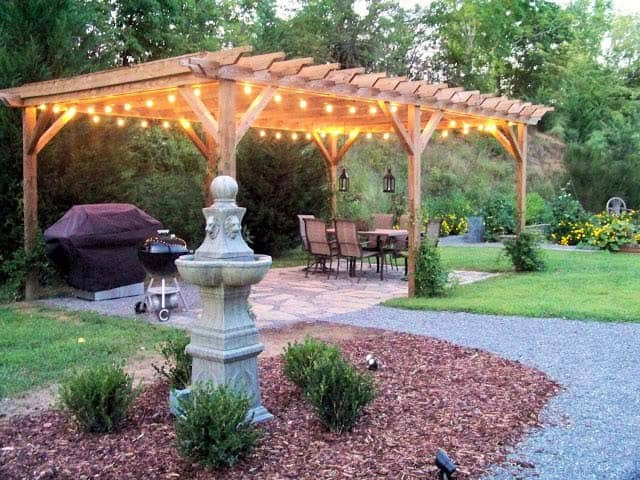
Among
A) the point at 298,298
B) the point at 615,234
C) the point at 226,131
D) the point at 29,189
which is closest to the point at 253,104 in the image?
the point at 226,131

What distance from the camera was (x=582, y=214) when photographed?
14758 mm

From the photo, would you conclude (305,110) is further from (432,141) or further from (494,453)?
(432,141)

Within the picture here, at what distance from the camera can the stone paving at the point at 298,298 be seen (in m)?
6.98

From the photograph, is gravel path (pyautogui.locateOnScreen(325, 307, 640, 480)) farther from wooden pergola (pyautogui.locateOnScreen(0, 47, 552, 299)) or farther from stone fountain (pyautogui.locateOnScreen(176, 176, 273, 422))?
wooden pergola (pyautogui.locateOnScreen(0, 47, 552, 299))

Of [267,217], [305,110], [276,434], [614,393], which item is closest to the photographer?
[276,434]

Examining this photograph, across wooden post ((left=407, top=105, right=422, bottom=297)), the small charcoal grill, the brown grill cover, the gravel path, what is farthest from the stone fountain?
wooden post ((left=407, top=105, right=422, bottom=297))

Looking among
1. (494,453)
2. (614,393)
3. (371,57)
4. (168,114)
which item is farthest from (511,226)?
(494,453)

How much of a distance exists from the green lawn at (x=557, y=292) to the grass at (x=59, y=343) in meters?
3.09

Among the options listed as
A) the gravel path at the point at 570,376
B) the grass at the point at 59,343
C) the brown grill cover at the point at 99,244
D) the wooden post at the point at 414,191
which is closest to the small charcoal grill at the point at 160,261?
the grass at the point at 59,343

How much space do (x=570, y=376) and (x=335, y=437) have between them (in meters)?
2.14

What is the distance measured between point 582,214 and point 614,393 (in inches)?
449

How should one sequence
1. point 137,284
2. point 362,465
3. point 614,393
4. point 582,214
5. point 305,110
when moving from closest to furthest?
point 362,465
point 614,393
point 137,284
point 305,110
point 582,214

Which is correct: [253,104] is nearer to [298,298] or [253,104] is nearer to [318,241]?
[298,298]

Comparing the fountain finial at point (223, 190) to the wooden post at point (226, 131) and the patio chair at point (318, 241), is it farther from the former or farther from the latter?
the patio chair at point (318, 241)
